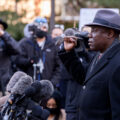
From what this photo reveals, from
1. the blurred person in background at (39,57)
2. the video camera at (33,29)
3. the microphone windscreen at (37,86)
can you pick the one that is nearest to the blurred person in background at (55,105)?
the blurred person in background at (39,57)

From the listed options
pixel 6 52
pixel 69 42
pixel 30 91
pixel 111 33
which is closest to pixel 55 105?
pixel 6 52

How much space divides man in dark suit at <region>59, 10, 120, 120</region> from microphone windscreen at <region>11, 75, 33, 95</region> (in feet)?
2.74

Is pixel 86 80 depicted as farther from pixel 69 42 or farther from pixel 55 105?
pixel 55 105

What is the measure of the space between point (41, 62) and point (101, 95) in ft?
13.5

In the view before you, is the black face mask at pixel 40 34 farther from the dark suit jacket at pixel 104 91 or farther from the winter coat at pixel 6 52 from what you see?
the dark suit jacket at pixel 104 91

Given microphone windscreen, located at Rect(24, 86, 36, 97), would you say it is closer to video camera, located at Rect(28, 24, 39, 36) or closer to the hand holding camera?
the hand holding camera

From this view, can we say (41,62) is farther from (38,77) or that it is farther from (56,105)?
(56,105)

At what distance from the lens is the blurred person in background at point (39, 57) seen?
741cm

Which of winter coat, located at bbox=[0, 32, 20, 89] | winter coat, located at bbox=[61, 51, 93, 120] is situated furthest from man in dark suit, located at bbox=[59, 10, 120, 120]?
winter coat, located at bbox=[0, 32, 20, 89]

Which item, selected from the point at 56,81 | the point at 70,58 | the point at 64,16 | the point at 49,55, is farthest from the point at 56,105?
the point at 64,16

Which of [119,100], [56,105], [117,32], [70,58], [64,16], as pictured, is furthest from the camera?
[64,16]

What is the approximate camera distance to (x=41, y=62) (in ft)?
24.5

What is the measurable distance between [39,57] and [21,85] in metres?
3.25

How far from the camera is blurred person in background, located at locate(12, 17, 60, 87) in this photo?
7410 mm
